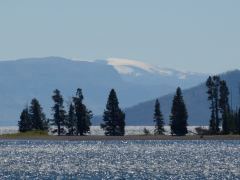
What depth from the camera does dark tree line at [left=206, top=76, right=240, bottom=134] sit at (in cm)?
18100

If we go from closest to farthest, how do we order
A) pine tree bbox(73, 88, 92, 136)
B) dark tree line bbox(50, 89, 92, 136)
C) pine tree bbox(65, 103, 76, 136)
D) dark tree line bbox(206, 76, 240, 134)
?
dark tree line bbox(206, 76, 240, 134) < pine tree bbox(73, 88, 92, 136) < dark tree line bbox(50, 89, 92, 136) < pine tree bbox(65, 103, 76, 136)

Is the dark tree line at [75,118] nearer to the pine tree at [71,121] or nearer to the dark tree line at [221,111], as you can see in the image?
the pine tree at [71,121]

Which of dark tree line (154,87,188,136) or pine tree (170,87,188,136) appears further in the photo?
dark tree line (154,87,188,136)

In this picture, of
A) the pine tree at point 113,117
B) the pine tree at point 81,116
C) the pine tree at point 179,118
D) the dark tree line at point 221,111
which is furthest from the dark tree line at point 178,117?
the pine tree at point 81,116

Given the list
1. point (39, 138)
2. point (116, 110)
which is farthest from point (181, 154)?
point (39, 138)

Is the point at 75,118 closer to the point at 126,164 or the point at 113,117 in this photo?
the point at 113,117

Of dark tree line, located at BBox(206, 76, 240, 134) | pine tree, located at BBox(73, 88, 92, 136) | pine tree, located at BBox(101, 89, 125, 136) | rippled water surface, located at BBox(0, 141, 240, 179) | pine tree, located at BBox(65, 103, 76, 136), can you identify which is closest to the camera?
rippled water surface, located at BBox(0, 141, 240, 179)

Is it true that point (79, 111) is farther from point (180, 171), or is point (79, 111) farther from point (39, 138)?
point (180, 171)

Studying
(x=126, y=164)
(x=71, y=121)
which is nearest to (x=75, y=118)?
(x=71, y=121)

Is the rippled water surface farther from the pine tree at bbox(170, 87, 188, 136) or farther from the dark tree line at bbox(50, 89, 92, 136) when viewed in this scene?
the dark tree line at bbox(50, 89, 92, 136)

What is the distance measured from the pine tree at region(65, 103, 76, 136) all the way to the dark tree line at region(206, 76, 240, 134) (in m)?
29.1

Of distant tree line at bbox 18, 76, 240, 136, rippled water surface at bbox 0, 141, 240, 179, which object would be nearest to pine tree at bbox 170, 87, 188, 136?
distant tree line at bbox 18, 76, 240, 136

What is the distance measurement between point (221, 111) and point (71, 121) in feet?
106

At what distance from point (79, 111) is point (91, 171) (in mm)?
88777
